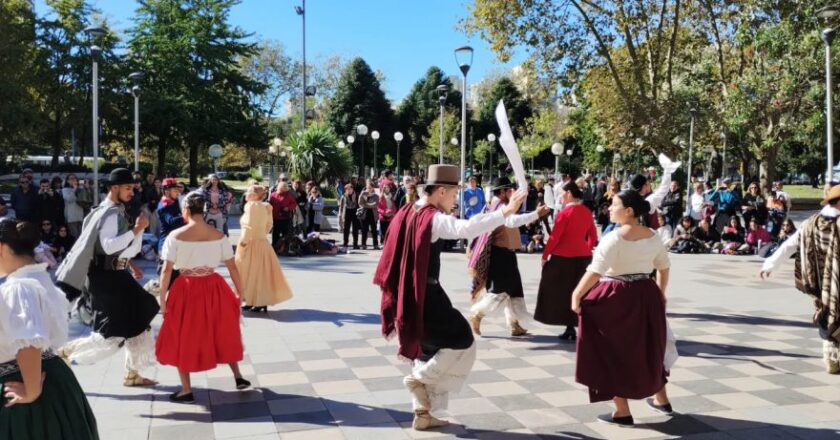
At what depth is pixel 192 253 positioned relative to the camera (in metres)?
5.47

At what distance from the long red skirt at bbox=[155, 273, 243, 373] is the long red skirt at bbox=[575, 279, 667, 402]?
8.96 feet

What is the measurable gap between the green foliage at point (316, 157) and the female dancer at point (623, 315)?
23471mm

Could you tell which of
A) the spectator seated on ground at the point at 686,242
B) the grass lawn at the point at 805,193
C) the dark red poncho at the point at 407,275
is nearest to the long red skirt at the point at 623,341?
the dark red poncho at the point at 407,275

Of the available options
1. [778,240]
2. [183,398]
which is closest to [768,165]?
[778,240]

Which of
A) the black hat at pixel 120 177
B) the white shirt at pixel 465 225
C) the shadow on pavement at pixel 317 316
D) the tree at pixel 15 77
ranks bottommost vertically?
the shadow on pavement at pixel 317 316

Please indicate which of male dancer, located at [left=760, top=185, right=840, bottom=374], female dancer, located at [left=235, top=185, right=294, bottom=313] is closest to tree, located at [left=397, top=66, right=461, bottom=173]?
female dancer, located at [left=235, top=185, right=294, bottom=313]

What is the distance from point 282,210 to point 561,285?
29.3ft

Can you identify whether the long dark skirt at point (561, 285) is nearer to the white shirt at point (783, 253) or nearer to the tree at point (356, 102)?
the white shirt at point (783, 253)

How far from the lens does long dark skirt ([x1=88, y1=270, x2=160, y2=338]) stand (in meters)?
5.54

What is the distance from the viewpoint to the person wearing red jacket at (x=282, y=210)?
14.9 meters

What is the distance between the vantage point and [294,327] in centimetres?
816

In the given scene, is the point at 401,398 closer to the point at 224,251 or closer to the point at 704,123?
the point at 224,251

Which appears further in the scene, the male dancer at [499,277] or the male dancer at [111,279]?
the male dancer at [499,277]

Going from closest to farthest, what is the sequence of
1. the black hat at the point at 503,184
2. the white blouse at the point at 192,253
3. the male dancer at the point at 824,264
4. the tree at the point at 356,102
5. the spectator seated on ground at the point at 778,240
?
the white blouse at the point at 192,253 → the male dancer at the point at 824,264 → the black hat at the point at 503,184 → the spectator seated on ground at the point at 778,240 → the tree at the point at 356,102
